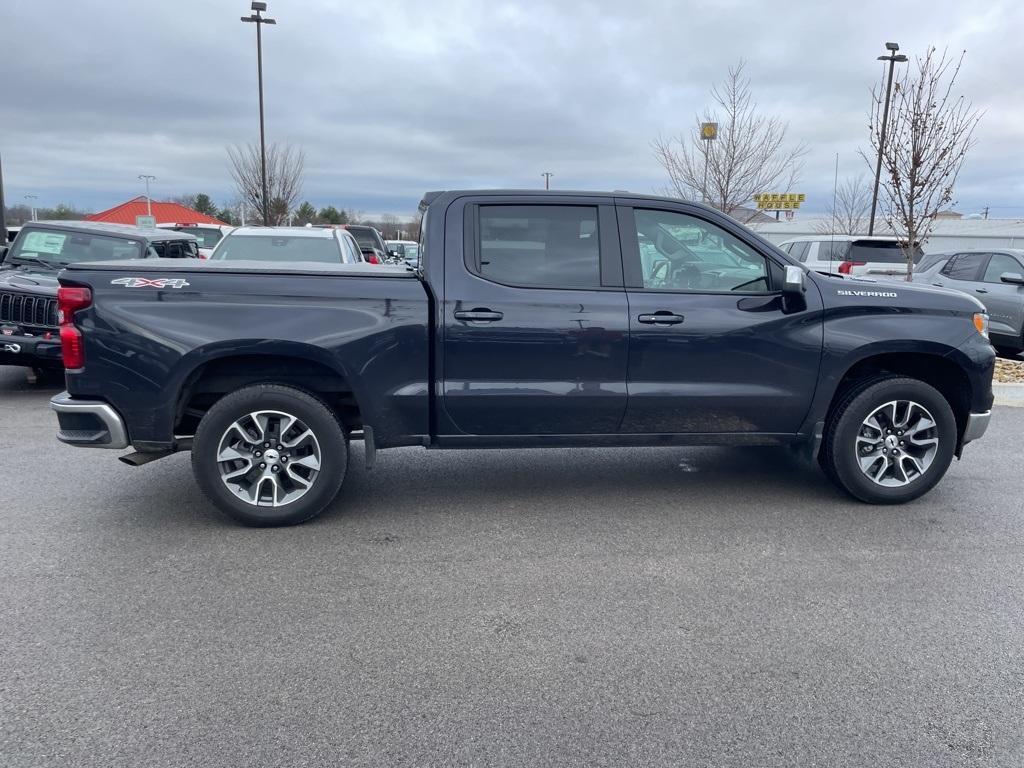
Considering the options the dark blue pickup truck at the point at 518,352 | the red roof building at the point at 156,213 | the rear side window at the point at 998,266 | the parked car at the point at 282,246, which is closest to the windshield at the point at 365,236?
the parked car at the point at 282,246

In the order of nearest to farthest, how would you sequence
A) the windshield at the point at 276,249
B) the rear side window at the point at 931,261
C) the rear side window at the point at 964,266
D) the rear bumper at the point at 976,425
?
the rear bumper at the point at 976,425 → the windshield at the point at 276,249 → the rear side window at the point at 964,266 → the rear side window at the point at 931,261

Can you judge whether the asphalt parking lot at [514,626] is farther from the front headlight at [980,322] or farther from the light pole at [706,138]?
the light pole at [706,138]

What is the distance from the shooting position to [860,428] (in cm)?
520

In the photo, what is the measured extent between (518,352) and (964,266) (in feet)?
35.5

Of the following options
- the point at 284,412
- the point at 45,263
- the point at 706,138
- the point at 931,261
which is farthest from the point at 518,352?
the point at 706,138

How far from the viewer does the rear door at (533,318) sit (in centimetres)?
481

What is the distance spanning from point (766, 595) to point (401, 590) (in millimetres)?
1763

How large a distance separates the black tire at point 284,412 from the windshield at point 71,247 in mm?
5940

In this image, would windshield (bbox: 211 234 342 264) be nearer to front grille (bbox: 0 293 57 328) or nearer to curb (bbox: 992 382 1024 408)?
front grille (bbox: 0 293 57 328)

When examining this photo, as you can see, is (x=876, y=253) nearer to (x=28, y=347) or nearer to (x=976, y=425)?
(x=976, y=425)

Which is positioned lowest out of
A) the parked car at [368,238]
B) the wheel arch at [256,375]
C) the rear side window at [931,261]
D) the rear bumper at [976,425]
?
the rear bumper at [976,425]

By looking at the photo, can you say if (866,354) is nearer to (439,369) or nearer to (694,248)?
(694,248)

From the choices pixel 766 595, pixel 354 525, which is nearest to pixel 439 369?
pixel 354 525

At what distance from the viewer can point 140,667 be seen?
3.23 m
